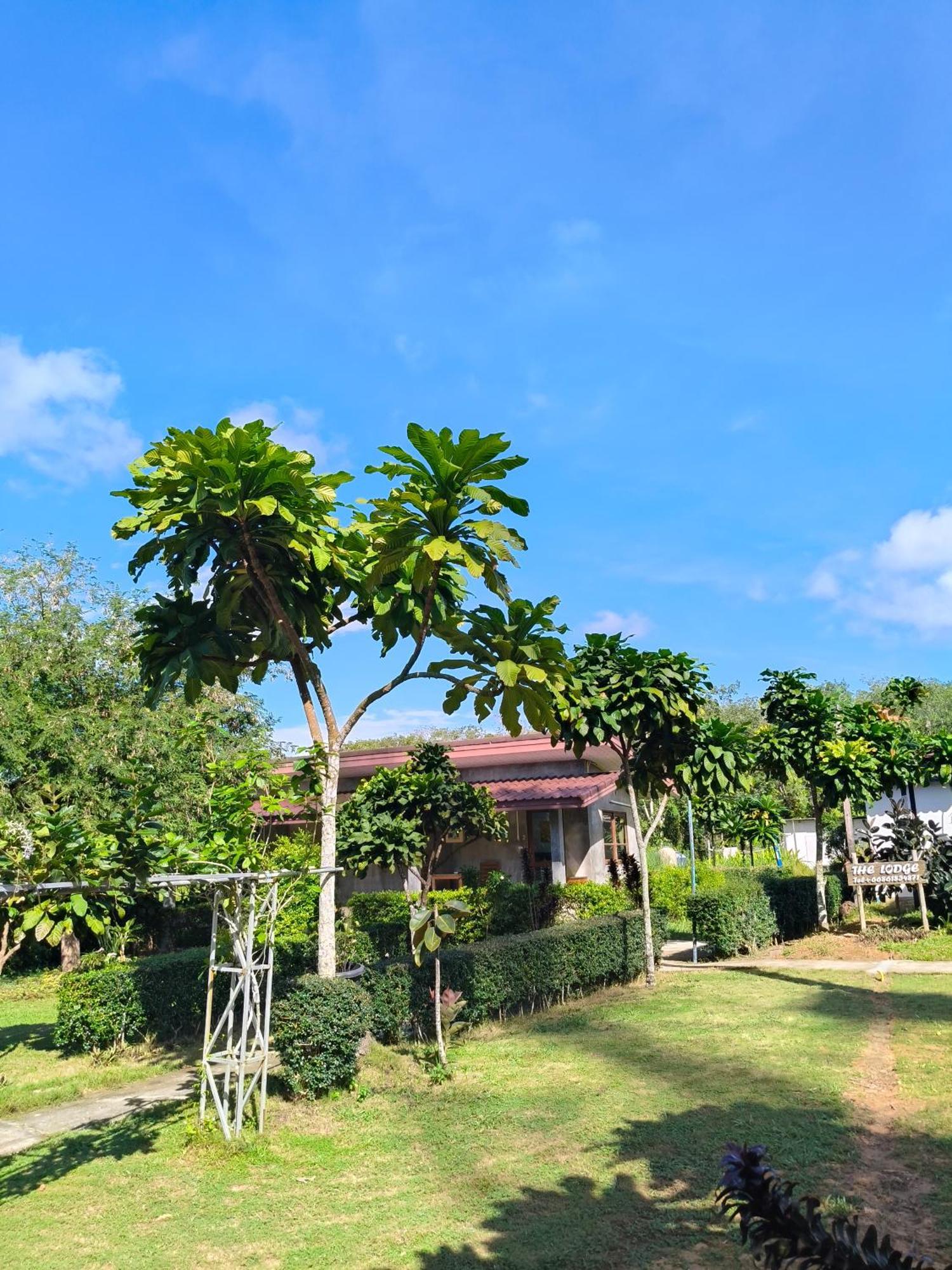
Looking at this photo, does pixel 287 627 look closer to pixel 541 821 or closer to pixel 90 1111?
pixel 90 1111

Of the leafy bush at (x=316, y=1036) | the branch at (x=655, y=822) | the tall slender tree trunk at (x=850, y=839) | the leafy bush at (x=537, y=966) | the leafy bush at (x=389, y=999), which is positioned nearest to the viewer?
the leafy bush at (x=316, y=1036)

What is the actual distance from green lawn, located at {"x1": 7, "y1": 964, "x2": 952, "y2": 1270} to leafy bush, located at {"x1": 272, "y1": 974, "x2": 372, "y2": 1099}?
0.25 m

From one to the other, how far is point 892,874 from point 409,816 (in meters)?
10.3

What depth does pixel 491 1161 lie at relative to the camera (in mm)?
6789

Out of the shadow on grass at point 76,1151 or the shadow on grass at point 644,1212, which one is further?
the shadow on grass at point 76,1151

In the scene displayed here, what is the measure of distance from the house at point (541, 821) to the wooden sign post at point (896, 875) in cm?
524

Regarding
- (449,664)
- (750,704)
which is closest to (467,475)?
(449,664)

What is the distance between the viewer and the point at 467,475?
809 cm

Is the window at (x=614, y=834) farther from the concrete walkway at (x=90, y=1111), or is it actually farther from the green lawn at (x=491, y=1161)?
the concrete walkway at (x=90, y=1111)

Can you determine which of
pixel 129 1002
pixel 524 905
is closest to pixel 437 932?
pixel 129 1002

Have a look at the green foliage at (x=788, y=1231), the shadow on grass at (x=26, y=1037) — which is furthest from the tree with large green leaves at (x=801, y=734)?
the green foliage at (x=788, y=1231)

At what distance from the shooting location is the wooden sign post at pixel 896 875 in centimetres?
1712

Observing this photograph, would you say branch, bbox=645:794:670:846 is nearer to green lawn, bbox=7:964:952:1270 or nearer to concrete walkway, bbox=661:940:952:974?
concrete walkway, bbox=661:940:952:974

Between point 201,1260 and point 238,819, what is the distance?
12.2ft
